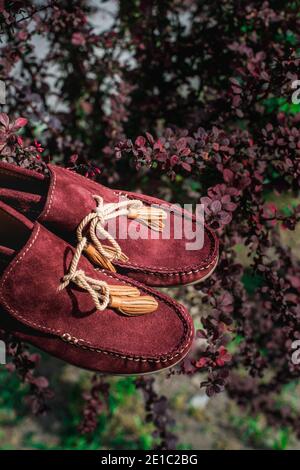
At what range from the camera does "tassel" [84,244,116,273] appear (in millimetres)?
1554

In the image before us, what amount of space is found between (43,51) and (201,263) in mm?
1980

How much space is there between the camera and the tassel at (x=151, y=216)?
1.66 m

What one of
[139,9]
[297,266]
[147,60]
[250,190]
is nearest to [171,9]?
[139,9]

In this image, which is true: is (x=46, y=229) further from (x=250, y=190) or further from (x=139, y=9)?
(x=139, y=9)

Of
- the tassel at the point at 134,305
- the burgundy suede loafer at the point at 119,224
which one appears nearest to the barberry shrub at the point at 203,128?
the burgundy suede loafer at the point at 119,224

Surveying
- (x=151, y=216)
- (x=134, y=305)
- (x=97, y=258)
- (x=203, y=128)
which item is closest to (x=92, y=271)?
(x=97, y=258)

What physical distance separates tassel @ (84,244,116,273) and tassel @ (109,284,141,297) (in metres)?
0.10

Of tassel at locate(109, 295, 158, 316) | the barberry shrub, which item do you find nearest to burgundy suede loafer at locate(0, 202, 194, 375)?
tassel at locate(109, 295, 158, 316)

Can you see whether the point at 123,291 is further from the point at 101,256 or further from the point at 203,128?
the point at 203,128

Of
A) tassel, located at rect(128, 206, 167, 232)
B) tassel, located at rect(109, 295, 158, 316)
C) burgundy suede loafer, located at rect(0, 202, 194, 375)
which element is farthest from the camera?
tassel, located at rect(128, 206, 167, 232)

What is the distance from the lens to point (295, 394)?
316 cm

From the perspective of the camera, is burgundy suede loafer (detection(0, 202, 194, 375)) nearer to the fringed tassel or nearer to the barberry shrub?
the fringed tassel

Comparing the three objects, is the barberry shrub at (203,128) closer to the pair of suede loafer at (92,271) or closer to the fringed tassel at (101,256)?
the pair of suede loafer at (92,271)

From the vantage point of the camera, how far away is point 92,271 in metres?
1.54
